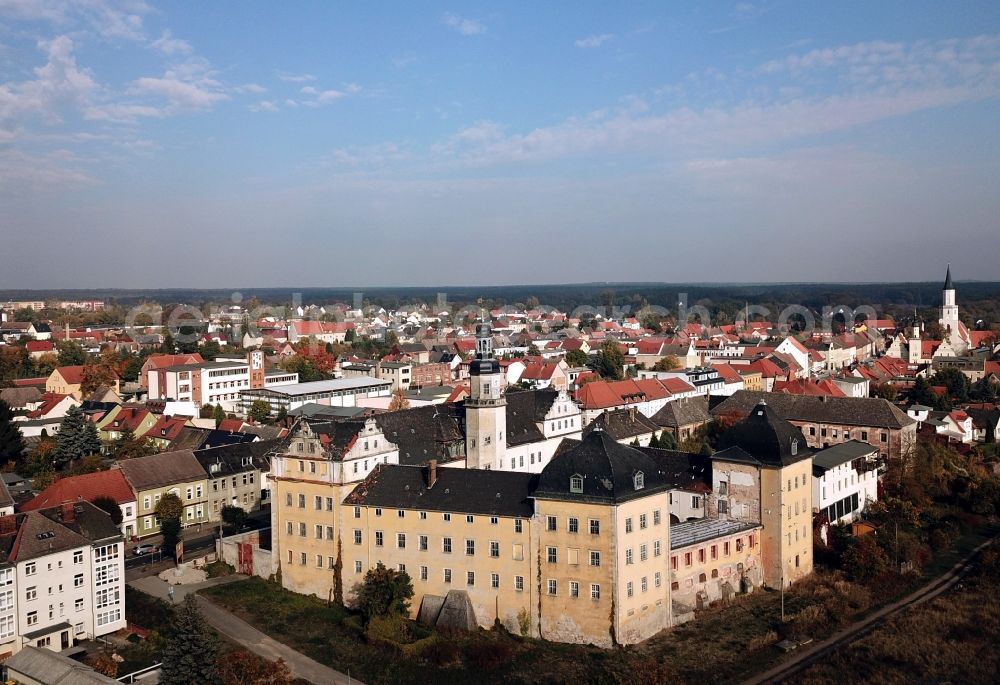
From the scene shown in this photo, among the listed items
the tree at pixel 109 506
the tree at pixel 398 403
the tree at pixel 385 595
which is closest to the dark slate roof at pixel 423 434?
the tree at pixel 385 595

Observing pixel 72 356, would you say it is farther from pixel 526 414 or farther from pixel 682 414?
pixel 682 414

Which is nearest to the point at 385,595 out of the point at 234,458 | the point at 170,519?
the point at 170,519

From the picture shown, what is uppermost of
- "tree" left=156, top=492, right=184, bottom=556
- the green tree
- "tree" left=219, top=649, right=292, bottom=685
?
the green tree

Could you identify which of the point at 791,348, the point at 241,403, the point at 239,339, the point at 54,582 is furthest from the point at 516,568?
the point at 239,339

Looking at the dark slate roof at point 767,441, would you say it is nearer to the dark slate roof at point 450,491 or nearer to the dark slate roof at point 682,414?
the dark slate roof at point 450,491

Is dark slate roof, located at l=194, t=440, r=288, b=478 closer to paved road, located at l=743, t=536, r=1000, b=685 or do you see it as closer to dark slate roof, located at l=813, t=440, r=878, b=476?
dark slate roof, located at l=813, t=440, r=878, b=476

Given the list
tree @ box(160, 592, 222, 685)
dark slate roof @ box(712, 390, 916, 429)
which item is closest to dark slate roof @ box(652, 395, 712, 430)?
dark slate roof @ box(712, 390, 916, 429)
